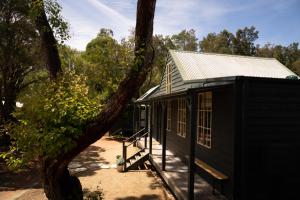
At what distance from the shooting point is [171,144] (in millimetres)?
13062

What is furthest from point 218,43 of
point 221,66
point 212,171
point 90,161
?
point 212,171

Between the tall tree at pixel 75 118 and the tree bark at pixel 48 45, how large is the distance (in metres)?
0.98

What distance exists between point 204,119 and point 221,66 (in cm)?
377

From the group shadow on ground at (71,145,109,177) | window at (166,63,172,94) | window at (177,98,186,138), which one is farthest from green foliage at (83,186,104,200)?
window at (166,63,172,94)

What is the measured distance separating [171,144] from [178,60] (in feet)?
14.3

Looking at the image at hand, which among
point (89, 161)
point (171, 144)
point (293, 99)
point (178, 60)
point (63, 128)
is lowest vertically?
point (89, 161)

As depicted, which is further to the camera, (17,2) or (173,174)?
(17,2)

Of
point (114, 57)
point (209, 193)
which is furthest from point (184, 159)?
point (114, 57)

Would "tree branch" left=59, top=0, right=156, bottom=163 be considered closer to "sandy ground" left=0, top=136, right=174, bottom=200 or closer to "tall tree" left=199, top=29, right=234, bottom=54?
"sandy ground" left=0, top=136, right=174, bottom=200

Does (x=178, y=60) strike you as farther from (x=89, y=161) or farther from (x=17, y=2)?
(x=17, y=2)

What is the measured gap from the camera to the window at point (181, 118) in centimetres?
1104

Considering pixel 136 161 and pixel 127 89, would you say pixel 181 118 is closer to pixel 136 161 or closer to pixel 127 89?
pixel 136 161

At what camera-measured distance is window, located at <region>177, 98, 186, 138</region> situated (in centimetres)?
1104

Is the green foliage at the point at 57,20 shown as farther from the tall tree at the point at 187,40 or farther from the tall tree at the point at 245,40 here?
the tall tree at the point at 245,40
